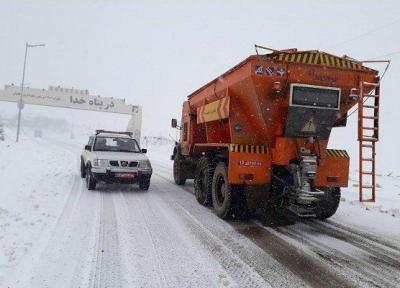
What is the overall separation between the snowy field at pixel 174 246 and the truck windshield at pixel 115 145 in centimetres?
262

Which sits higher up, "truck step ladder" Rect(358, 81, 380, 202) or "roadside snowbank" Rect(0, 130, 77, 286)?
"truck step ladder" Rect(358, 81, 380, 202)

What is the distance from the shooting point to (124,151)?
11516mm

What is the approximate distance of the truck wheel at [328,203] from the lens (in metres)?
7.55

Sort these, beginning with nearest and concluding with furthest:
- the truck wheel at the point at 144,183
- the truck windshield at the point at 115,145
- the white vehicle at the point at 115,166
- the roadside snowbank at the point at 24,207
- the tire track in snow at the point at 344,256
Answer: the tire track in snow at the point at 344,256
the roadside snowbank at the point at 24,207
the white vehicle at the point at 115,166
the truck wheel at the point at 144,183
the truck windshield at the point at 115,145

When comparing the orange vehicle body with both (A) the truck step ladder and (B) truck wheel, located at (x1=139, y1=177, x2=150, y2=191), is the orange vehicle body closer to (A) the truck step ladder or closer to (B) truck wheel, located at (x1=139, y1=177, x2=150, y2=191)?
(A) the truck step ladder

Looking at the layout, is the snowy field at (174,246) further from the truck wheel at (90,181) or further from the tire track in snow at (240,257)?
the truck wheel at (90,181)

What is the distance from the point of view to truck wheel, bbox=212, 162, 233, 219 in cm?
746

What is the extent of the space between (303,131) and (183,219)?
A: 9.59 ft

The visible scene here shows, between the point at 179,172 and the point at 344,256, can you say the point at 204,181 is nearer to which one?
the point at 179,172

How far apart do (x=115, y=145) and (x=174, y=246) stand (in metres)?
6.62

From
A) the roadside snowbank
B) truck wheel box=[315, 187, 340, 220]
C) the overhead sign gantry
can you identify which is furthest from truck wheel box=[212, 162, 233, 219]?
the overhead sign gantry

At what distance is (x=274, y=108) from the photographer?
23.1 feet

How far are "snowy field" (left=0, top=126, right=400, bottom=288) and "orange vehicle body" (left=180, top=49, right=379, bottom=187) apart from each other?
3.78 ft

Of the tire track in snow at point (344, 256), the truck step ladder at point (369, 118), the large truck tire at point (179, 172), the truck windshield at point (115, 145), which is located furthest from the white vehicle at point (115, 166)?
the truck step ladder at point (369, 118)
